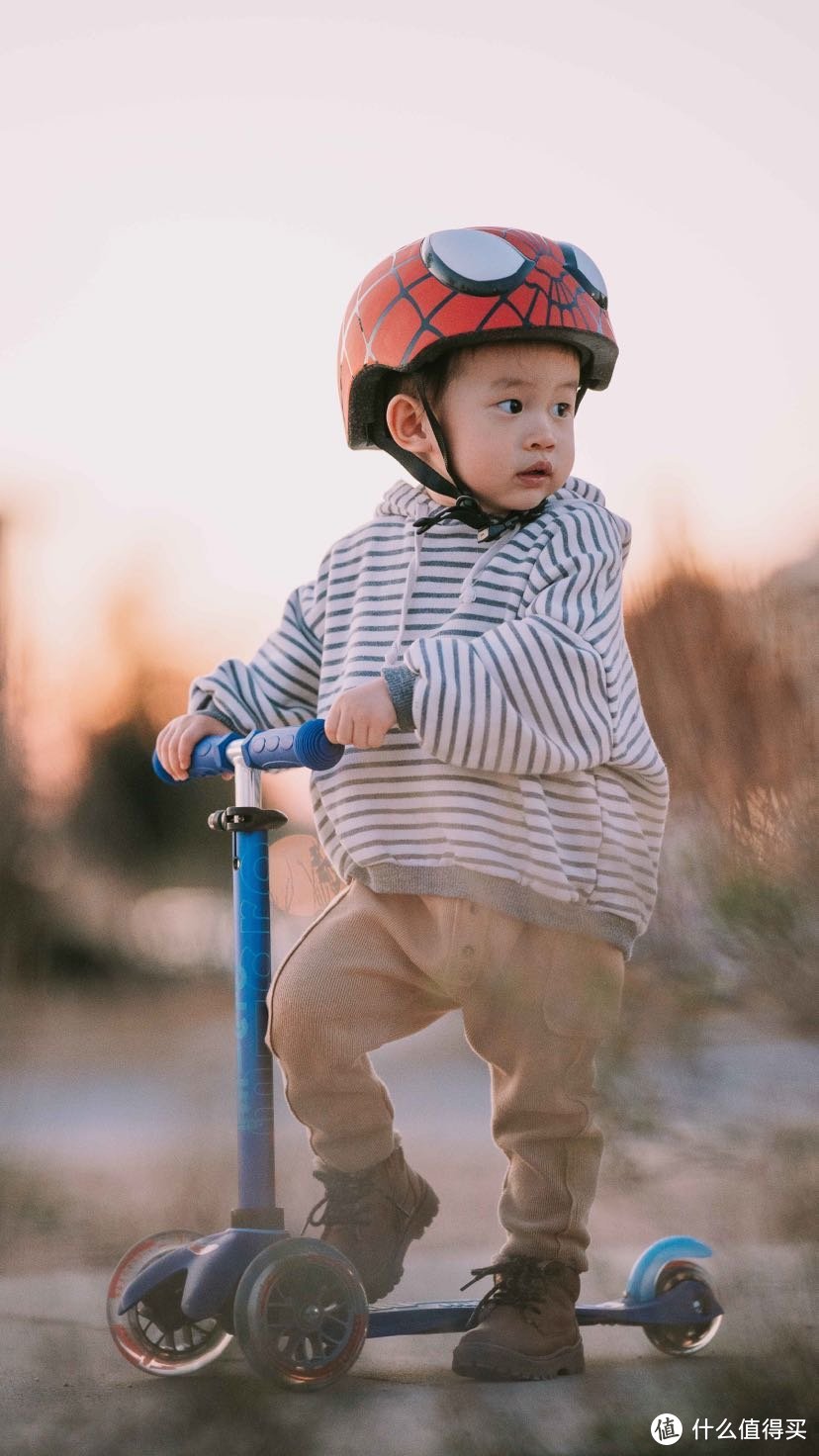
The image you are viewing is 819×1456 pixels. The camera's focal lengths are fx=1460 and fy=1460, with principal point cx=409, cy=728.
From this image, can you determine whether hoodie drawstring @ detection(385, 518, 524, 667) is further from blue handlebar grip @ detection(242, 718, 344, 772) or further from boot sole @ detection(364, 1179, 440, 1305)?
boot sole @ detection(364, 1179, 440, 1305)

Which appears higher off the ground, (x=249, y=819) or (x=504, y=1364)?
(x=249, y=819)

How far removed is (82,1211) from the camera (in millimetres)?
2566

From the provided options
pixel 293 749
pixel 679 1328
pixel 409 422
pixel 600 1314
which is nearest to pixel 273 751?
pixel 293 749

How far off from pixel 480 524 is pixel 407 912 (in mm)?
588

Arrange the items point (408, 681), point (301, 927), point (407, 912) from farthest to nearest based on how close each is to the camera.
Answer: point (301, 927)
point (407, 912)
point (408, 681)

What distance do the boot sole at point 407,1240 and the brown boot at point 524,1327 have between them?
149mm

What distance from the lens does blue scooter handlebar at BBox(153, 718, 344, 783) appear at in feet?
6.46

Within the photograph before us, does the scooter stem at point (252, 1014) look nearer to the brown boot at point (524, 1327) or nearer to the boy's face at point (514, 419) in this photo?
the brown boot at point (524, 1327)

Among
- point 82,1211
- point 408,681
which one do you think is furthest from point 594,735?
point 82,1211

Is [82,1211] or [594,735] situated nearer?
[594,735]

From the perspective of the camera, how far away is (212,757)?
2262mm

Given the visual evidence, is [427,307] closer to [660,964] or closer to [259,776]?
[259,776]

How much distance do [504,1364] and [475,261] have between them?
60.2 inches

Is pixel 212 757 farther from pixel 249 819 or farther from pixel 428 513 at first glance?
pixel 428 513
